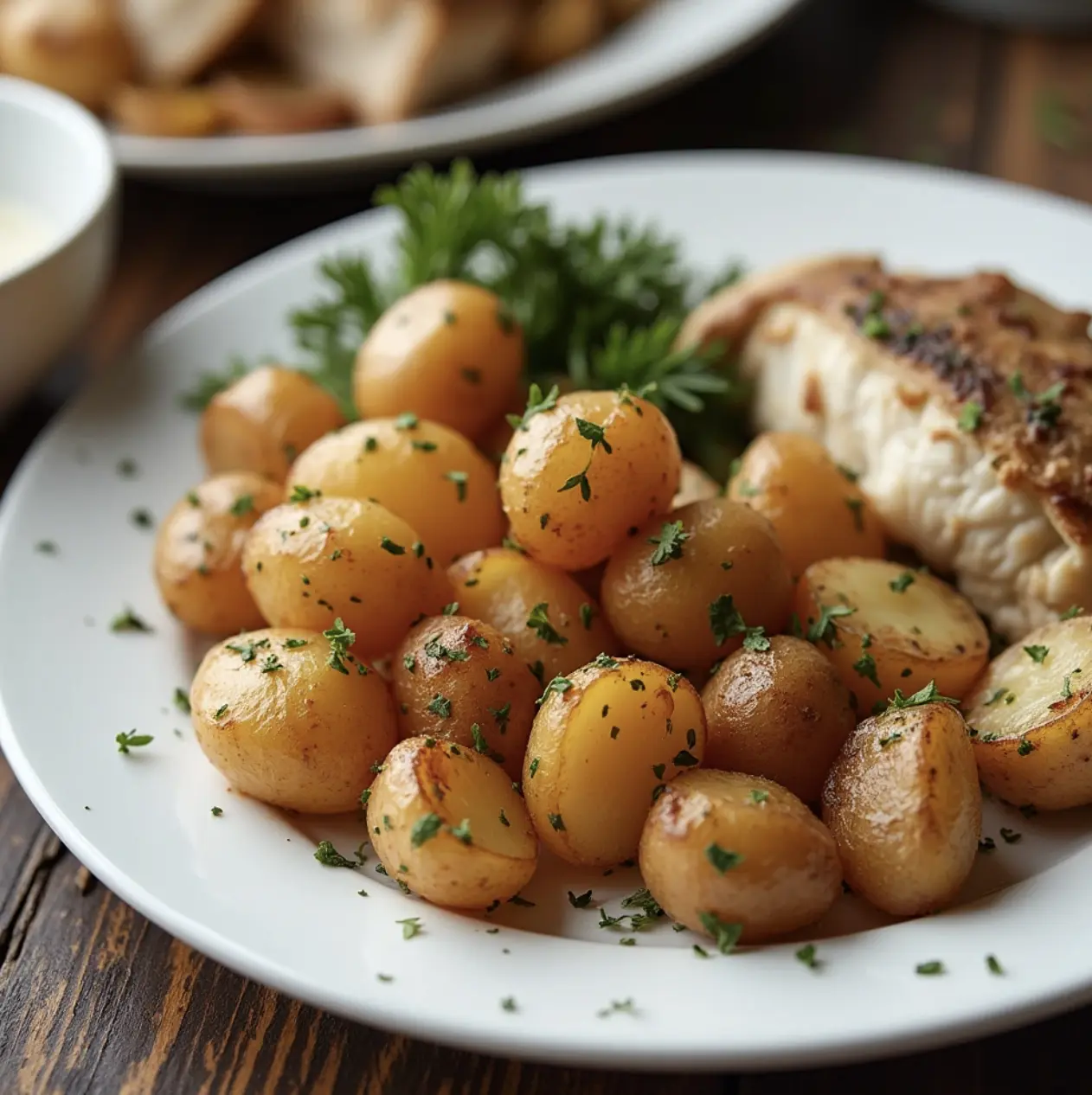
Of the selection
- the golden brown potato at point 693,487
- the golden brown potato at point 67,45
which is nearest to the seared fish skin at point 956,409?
the golden brown potato at point 693,487

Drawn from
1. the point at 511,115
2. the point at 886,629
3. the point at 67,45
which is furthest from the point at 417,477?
the point at 67,45

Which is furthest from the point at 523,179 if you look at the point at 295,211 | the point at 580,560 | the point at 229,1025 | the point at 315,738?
the point at 229,1025

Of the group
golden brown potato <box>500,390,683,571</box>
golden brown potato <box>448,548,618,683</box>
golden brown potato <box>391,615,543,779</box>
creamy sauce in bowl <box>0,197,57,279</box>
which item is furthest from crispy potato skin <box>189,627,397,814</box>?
creamy sauce in bowl <box>0,197,57,279</box>

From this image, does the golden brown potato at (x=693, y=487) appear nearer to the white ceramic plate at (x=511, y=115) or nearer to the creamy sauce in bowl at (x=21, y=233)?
the white ceramic plate at (x=511, y=115)

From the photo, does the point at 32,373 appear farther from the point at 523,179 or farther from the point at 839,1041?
the point at 839,1041

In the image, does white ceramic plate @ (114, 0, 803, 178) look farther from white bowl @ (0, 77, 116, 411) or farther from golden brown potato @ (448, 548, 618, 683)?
golden brown potato @ (448, 548, 618, 683)

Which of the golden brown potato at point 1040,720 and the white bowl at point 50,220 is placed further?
the white bowl at point 50,220
